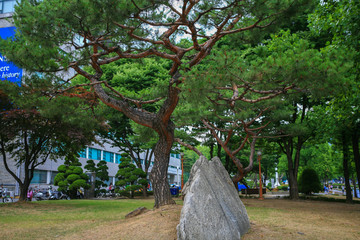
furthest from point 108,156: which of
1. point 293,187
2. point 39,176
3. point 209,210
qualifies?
point 209,210

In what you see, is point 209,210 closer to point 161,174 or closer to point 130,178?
point 161,174

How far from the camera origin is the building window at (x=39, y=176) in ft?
88.7

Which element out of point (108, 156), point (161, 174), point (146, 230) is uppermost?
point (108, 156)

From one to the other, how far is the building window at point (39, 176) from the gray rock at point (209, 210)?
83.6 feet

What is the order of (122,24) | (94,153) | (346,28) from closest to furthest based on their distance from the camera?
(122,24) → (346,28) → (94,153)

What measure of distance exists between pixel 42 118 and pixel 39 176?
54.0 ft

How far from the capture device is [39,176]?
90.1 feet

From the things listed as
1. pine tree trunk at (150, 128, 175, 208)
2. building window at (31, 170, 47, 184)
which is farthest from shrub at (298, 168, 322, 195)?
building window at (31, 170, 47, 184)

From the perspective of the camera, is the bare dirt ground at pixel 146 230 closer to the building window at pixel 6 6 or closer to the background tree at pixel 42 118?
the background tree at pixel 42 118

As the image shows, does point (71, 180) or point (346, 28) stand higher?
point (346, 28)

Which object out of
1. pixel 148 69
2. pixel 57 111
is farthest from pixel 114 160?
pixel 57 111

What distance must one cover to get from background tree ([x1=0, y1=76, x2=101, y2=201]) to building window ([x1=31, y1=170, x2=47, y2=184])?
1296cm

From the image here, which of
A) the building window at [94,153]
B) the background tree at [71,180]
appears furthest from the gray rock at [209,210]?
the building window at [94,153]

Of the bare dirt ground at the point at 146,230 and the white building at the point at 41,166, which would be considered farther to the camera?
the white building at the point at 41,166
